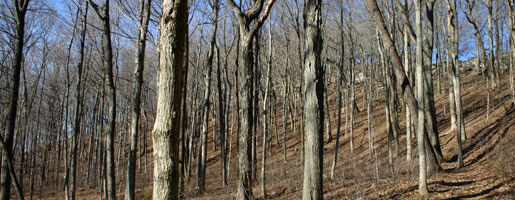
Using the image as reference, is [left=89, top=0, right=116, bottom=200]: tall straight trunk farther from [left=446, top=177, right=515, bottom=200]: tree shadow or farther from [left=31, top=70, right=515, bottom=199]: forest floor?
[left=446, top=177, right=515, bottom=200]: tree shadow

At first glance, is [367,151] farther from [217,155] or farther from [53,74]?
[53,74]

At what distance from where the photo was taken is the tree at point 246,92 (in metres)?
6.48

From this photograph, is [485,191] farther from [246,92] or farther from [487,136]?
[487,136]

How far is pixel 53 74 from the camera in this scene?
22.3 meters

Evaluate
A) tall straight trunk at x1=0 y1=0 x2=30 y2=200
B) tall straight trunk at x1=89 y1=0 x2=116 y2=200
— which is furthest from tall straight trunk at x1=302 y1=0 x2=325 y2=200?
tall straight trunk at x1=0 y1=0 x2=30 y2=200

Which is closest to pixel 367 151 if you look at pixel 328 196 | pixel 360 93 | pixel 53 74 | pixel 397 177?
pixel 397 177

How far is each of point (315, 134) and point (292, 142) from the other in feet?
54.8

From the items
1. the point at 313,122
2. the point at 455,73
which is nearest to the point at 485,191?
the point at 313,122

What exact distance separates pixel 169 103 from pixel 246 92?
413cm

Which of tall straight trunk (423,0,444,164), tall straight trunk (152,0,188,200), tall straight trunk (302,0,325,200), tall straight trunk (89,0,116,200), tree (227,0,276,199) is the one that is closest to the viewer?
tall straight trunk (152,0,188,200)

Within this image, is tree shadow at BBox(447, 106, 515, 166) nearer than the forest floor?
No

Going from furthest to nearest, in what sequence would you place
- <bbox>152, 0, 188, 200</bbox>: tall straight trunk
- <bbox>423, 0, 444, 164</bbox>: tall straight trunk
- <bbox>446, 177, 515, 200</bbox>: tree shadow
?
1. <bbox>423, 0, 444, 164</bbox>: tall straight trunk
2. <bbox>446, 177, 515, 200</bbox>: tree shadow
3. <bbox>152, 0, 188, 200</bbox>: tall straight trunk

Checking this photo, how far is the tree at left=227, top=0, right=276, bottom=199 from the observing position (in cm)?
648

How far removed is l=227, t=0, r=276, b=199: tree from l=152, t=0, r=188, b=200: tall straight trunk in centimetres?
341
